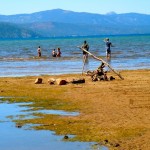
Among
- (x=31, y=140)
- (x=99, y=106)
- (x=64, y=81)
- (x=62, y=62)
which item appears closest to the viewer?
(x=31, y=140)

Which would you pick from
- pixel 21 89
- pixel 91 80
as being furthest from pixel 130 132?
pixel 91 80

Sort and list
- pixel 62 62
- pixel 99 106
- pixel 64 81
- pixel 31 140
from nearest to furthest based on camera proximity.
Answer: pixel 31 140
pixel 99 106
pixel 64 81
pixel 62 62

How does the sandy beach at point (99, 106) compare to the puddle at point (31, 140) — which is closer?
the puddle at point (31, 140)

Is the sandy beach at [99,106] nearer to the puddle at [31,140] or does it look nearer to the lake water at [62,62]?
the puddle at [31,140]

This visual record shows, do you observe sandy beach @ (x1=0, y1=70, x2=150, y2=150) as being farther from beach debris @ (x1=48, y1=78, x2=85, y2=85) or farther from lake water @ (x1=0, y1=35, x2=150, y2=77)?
lake water @ (x1=0, y1=35, x2=150, y2=77)

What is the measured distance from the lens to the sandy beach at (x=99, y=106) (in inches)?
517

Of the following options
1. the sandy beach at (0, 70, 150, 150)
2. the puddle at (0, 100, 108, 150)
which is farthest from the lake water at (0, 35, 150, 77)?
the puddle at (0, 100, 108, 150)

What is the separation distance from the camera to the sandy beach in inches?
517

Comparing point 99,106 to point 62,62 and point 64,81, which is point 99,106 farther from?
point 62,62

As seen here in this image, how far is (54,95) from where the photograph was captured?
21.6 m

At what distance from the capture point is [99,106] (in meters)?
18.1

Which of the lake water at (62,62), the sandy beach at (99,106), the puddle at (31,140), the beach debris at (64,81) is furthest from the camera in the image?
the lake water at (62,62)

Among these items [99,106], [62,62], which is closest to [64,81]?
[99,106]

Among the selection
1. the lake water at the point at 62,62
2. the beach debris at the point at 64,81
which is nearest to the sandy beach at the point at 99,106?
the beach debris at the point at 64,81
